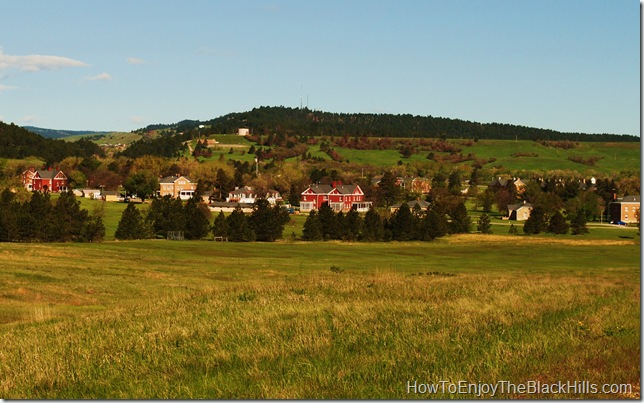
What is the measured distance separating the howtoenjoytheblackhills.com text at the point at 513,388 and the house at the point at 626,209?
136m

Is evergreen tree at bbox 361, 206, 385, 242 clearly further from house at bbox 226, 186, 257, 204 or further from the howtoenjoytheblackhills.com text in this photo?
house at bbox 226, 186, 257, 204

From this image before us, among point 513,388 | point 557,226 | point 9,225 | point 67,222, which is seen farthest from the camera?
point 557,226

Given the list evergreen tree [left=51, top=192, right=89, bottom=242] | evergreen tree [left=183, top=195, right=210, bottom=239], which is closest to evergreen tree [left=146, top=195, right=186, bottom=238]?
evergreen tree [left=183, top=195, right=210, bottom=239]

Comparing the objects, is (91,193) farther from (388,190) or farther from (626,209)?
(626,209)

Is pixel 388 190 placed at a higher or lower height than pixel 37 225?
higher

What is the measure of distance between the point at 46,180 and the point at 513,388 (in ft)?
634

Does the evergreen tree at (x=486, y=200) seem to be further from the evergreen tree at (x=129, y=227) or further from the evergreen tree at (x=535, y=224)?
the evergreen tree at (x=129, y=227)

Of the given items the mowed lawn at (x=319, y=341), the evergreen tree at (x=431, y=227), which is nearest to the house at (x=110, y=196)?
the evergreen tree at (x=431, y=227)

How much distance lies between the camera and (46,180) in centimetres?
19175

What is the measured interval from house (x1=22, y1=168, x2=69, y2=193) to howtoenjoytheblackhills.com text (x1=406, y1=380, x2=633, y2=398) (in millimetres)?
187959

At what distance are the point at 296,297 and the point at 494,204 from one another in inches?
6123

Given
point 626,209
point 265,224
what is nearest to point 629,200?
point 626,209

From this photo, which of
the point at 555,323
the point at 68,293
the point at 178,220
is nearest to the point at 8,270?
the point at 68,293

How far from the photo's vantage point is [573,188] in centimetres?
15838
